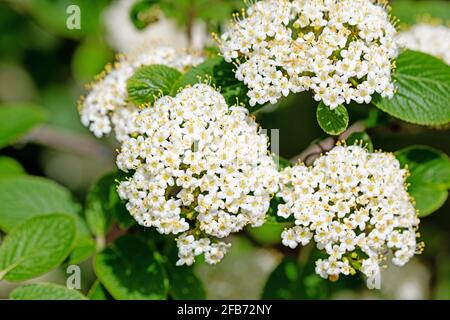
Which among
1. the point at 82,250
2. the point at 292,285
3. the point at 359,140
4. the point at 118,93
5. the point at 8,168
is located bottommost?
the point at 292,285

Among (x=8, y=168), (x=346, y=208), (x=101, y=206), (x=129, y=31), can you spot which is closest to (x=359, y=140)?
(x=346, y=208)

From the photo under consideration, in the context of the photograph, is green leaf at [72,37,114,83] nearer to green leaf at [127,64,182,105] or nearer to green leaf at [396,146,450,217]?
green leaf at [127,64,182,105]

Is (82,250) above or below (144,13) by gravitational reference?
below

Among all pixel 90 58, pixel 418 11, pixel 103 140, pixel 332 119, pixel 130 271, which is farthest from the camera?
pixel 103 140

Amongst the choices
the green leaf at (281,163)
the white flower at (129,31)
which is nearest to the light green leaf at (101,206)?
the green leaf at (281,163)

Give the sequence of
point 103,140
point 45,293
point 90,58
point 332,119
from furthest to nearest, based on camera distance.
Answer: point 103,140, point 90,58, point 45,293, point 332,119

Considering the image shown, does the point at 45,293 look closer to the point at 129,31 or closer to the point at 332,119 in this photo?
the point at 332,119

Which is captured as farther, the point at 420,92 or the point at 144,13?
the point at 144,13

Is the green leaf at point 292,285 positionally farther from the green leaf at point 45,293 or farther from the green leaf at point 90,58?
the green leaf at point 90,58
